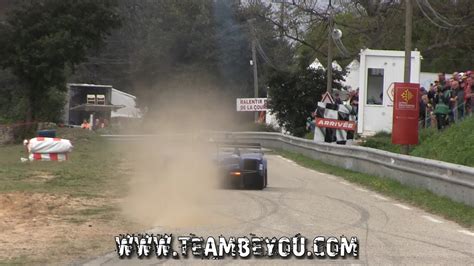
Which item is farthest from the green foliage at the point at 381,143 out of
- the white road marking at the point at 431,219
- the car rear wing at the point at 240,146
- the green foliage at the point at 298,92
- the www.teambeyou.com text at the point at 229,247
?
the www.teambeyou.com text at the point at 229,247

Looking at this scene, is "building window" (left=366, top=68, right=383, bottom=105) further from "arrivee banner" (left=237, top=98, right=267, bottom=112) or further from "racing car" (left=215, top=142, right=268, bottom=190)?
"racing car" (left=215, top=142, right=268, bottom=190)

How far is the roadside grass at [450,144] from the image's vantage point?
18469 millimetres

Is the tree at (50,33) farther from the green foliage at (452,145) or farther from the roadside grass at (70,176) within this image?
the green foliage at (452,145)

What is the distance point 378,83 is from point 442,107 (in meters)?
8.60

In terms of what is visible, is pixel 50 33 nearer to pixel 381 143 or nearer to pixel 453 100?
pixel 381 143

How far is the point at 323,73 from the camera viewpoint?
143 ft

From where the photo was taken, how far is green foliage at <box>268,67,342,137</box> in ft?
141

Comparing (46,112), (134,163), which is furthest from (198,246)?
(46,112)

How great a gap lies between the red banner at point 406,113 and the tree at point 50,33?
2186 centimetres

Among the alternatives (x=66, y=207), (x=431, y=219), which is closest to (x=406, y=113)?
(x=431, y=219)

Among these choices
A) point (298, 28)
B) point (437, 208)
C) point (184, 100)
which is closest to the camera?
point (437, 208)

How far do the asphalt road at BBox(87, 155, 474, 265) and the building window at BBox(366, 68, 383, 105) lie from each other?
50.4ft

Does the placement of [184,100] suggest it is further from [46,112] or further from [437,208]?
[46,112]

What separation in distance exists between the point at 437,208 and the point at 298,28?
34.5m
